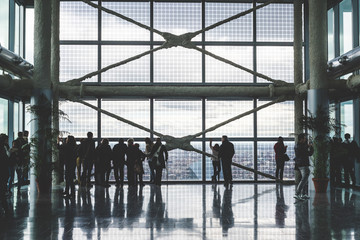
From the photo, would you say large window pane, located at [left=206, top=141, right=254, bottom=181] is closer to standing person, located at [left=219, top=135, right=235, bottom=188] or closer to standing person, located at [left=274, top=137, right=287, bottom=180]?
standing person, located at [left=274, top=137, right=287, bottom=180]

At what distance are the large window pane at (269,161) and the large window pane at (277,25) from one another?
3187 millimetres

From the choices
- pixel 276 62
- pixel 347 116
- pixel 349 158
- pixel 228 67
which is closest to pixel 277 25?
pixel 276 62

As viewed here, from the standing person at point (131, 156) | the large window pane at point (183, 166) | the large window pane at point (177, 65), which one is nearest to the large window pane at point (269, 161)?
the large window pane at point (183, 166)

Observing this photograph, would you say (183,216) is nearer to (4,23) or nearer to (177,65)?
(177,65)

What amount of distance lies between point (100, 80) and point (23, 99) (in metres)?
2.31

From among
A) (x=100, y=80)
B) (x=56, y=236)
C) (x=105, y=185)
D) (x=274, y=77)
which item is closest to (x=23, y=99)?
(x=100, y=80)

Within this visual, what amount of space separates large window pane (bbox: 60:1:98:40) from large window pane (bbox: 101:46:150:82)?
2.18 ft

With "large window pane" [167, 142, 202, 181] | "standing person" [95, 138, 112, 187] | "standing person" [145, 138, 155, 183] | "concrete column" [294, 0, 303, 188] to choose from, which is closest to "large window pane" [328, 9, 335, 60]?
"concrete column" [294, 0, 303, 188]

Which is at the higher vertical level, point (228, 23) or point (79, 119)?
point (228, 23)

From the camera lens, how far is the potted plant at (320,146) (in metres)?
11.6

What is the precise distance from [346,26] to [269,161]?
14.5ft

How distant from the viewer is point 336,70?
38.7 ft

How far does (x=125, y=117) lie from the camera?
1551 cm

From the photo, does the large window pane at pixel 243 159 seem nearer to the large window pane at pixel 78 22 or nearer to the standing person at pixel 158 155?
the standing person at pixel 158 155
